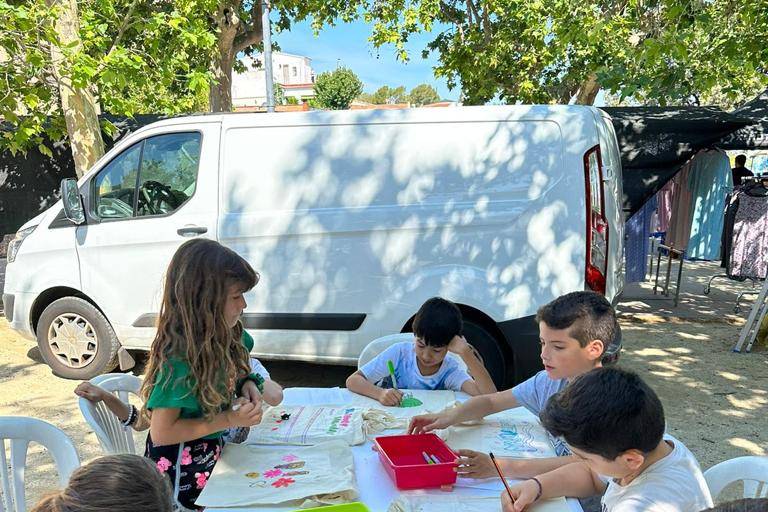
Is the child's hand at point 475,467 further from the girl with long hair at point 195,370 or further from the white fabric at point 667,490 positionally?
the girl with long hair at point 195,370

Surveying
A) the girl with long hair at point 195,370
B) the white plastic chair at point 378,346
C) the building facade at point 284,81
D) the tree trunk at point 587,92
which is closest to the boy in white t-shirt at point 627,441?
the girl with long hair at point 195,370

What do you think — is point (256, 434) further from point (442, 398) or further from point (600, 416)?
point (600, 416)

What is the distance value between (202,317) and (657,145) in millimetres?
7061

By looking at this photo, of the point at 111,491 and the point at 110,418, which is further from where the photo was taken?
the point at 110,418

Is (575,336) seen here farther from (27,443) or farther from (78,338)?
(78,338)

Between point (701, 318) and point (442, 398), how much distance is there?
234 inches

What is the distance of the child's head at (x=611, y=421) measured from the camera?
148 cm

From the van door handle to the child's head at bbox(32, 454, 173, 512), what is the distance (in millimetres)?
3520

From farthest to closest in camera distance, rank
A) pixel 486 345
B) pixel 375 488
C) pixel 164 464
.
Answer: pixel 486 345
pixel 164 464
pixel 375 488

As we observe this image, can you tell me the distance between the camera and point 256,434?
7.31 feet

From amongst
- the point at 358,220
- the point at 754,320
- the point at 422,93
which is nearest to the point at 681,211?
the point at 754,320

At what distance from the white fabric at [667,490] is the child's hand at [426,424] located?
2.34ft

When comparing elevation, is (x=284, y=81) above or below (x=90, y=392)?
above

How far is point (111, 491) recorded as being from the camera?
1.17 meters
